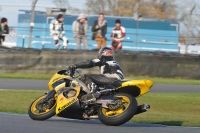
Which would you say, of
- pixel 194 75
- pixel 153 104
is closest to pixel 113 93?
pixel 153 104

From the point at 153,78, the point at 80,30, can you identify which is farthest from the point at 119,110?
the point at 80,30

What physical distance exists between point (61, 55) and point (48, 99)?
10.7 metres

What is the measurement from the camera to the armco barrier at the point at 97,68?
63.8 ft

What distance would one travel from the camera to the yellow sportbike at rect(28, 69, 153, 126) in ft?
27.6

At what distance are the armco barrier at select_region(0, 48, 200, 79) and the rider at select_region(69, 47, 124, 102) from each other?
1031cm

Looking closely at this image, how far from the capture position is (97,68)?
19.8 m

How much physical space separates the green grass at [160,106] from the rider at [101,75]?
1448mm

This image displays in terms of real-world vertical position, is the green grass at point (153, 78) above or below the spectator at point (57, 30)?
below

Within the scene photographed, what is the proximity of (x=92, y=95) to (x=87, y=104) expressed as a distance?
0.51 ft

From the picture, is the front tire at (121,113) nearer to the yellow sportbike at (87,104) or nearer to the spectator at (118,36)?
the yellow sportbike at (87,104)

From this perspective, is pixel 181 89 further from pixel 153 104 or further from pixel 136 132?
pixel 136 132

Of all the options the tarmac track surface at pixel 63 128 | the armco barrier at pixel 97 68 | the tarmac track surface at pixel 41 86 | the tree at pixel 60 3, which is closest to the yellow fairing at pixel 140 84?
the tarmac track surface at pixel 63 128

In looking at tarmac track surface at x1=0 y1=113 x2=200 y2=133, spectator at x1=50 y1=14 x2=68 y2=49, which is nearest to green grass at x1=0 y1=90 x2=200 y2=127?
tarmac track surface at x1=0 y1=113 x2=200 y2=133

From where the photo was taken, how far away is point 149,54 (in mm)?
20766
